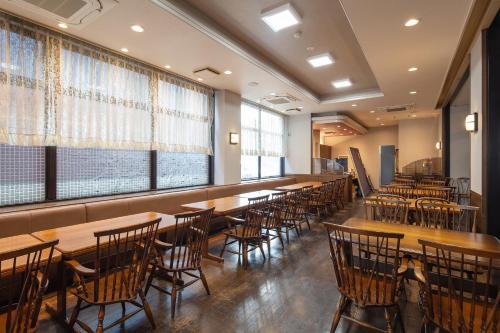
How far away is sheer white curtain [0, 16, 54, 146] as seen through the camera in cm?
276

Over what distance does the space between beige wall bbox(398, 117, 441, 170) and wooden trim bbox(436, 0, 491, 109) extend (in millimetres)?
3651

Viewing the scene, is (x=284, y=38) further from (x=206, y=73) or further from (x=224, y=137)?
(x=224, y=137)

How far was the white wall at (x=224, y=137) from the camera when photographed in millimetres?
5719

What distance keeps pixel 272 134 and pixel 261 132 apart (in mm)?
659

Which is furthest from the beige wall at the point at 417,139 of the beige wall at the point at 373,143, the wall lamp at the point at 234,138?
the wall lamp at the point at 234,138

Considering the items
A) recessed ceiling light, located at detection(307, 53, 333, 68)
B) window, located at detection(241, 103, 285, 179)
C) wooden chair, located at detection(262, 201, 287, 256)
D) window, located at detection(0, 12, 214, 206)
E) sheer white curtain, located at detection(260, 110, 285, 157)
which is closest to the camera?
window, located at detection(0, 12, 214, 206)

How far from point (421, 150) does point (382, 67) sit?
688 cm

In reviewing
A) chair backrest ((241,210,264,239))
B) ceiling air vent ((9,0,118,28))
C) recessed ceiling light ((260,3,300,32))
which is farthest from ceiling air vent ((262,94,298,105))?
ceiling air vent ((9,0,118,28))

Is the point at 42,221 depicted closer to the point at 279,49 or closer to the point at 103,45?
the point at 103,45

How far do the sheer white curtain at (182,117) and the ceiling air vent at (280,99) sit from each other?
63.5 inches

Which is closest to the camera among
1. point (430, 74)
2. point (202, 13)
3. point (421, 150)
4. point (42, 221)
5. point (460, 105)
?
point (42, 221)

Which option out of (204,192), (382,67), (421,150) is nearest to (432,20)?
(382,67)

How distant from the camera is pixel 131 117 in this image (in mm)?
4047

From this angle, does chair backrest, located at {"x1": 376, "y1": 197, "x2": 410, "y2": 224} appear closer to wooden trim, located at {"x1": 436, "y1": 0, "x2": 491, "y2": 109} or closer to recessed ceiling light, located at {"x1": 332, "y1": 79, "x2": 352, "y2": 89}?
wooden trim, located at {"x1": 436, "y1": 0, "x2": 491, "y2": 109}
